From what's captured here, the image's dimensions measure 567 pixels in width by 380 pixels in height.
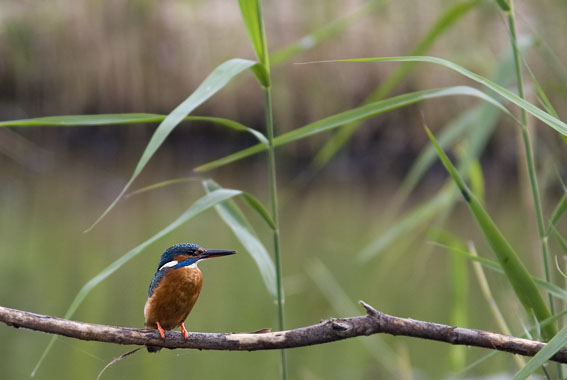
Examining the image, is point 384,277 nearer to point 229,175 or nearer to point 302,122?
point 229,175

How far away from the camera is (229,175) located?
846cm

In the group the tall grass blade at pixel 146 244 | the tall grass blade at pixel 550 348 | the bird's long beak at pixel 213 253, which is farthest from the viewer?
the tall grass blade at pixel 146 244

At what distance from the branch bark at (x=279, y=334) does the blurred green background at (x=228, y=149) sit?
376 cm

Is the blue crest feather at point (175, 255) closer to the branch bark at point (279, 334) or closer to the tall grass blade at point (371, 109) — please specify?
the branch bark at point (279, 334)

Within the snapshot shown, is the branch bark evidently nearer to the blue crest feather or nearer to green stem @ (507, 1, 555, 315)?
the blue crest feather

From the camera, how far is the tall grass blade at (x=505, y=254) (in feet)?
4.15

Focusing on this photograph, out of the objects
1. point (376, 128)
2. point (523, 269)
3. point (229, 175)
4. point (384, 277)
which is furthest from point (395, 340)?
point (376, 128)

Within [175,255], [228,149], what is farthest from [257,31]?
[228,149]

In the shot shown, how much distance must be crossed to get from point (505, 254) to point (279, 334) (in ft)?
1.38

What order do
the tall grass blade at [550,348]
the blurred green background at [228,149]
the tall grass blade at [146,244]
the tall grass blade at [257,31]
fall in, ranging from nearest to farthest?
the tall grass blade at [550,348], the tall grass blade at [146,244], the tall grass blade at [257,31], the blurred green background at [228,149]

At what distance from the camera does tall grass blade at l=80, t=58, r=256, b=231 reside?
1.18 meters

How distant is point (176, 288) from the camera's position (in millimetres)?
984

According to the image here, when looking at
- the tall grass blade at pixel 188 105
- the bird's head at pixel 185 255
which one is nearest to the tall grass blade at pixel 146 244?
the tall grass blade at pixel 188 105

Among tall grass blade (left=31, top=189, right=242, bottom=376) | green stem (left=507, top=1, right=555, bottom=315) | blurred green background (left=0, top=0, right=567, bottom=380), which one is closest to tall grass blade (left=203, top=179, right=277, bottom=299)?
tall grass blade (left=31, top=189, right=242, bottom=376)
